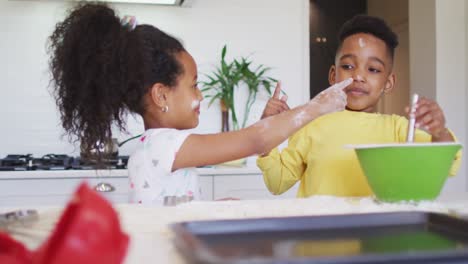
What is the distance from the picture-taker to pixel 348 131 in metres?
1.25

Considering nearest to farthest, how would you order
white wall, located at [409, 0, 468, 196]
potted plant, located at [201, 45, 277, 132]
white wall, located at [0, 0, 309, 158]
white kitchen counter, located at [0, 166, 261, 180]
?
white kitchen counter, located at [0, 166, 261, 180], white wall, located at [0, 0, 309, 158], potted plant, located at [201, 45, 277, 132], white wall, located at [409, 0, 468, 196]

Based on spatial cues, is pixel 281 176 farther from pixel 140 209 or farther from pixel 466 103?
pixel 466 103

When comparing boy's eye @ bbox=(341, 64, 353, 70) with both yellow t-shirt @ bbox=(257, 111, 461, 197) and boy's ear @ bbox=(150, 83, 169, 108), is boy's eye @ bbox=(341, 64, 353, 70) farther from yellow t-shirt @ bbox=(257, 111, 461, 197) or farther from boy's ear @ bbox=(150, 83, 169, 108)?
boy's ear @ bbox=(150, 83, 169, 108)

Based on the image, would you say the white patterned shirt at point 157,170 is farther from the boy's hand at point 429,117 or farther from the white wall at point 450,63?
the white wall at point 450,63

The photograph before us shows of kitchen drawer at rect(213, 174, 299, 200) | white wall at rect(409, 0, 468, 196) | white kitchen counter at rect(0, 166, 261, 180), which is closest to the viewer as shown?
white kitchen counter at rect(0, 166, 261, 180)

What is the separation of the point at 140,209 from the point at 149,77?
0.39 meters

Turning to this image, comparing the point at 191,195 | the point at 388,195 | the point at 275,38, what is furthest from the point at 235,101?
the point at 388,195

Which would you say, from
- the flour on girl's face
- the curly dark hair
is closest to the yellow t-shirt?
the flour on girl's face

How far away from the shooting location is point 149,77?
1.12 meters

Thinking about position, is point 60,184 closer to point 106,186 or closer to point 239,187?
point 106,186

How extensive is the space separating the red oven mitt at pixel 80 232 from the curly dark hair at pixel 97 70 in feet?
2.41

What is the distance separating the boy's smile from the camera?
1.30 m

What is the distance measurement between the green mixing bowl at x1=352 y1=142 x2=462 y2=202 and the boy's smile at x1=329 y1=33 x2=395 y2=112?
0.44 meters

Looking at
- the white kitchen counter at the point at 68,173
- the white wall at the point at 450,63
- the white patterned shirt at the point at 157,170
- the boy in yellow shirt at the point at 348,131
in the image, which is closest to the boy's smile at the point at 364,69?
the boy in yellow shirt at the point at 348,131
